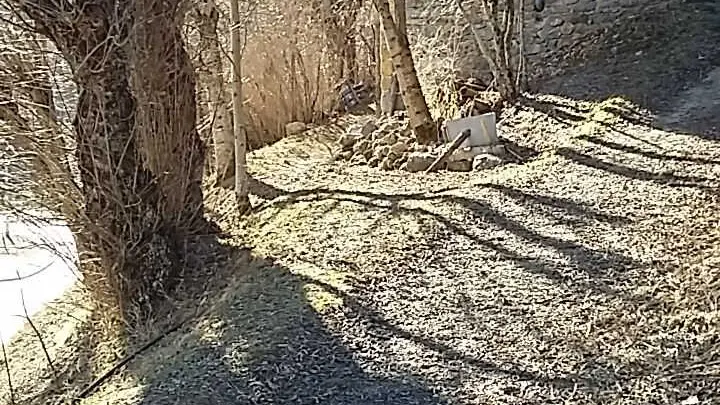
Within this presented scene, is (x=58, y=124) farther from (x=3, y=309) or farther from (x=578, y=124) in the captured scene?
(x=578, y=124)

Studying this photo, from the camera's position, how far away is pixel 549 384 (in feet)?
11.2

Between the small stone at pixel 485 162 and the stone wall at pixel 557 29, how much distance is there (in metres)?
2.33

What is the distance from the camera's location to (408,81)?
689 centimetres

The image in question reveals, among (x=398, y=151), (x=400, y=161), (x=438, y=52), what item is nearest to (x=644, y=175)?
(x=400, y=161)

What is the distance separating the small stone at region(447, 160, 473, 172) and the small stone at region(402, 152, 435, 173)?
0.57 ft

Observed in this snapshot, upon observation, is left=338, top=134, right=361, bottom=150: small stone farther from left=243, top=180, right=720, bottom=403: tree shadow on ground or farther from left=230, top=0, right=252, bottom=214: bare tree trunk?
left=230, top=0, right=252, bottom=214: bare tree trunk

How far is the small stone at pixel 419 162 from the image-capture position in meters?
6.51

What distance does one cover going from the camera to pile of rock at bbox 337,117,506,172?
6.36m

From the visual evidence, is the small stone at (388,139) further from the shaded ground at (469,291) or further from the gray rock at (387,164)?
the shaded ground at (469,291)

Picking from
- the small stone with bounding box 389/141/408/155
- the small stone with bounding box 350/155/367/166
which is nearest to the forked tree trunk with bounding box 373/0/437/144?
the small stone with bounding box 389/141/408/155

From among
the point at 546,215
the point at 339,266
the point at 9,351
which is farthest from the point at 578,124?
the point at 9,351

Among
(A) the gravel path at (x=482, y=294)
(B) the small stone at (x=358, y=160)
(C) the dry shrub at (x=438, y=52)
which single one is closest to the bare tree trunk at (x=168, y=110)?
(A) the gravel path at (x=482, y=294)

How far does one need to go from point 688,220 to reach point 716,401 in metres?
1.68

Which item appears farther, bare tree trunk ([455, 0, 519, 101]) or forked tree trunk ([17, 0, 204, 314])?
bare tree trunk ([455, 0, 519, 101])
